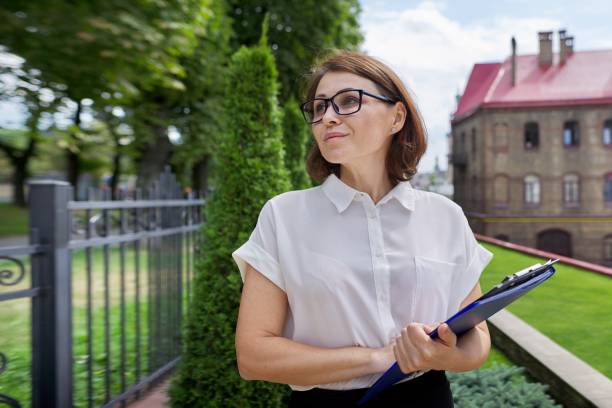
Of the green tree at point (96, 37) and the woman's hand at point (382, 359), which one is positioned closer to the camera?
the woman's hand at point (382, 359)

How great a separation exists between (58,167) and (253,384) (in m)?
47.4

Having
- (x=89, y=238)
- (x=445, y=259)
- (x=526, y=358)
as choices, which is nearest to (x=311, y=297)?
(x=445, y=259)

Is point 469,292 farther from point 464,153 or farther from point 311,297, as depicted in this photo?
point 464,153

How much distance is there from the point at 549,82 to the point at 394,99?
40.5 metres

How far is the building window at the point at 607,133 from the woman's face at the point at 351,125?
4050cm

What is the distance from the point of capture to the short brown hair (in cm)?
181

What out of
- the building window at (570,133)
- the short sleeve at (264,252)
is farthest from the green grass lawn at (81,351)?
the building window at (570,133)

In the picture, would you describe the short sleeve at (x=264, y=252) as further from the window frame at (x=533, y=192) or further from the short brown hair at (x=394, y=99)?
the window frame at (x=533, y=192)

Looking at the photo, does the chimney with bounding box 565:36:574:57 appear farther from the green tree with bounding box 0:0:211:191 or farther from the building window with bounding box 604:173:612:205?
the green tree with bounding box 0:0:211:191

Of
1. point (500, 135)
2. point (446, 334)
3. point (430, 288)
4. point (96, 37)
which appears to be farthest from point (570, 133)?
point (446, 334)

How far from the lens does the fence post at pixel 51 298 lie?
3.54 meters

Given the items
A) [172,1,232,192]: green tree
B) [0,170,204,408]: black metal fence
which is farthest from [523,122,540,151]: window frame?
[0,170,204,408]: black metal fence

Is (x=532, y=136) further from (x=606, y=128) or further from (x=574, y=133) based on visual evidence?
(x=606, y=128)

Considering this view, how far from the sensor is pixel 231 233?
4.11m
